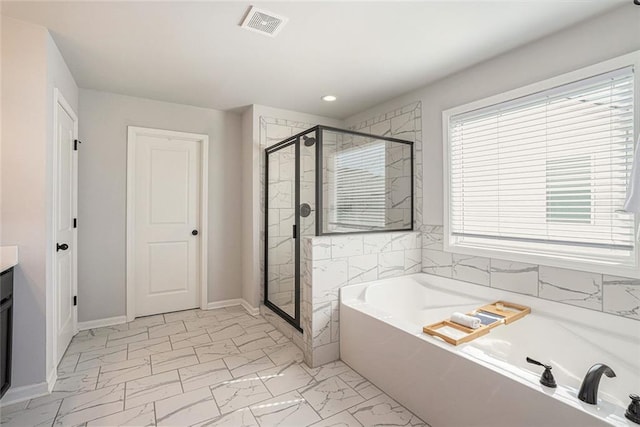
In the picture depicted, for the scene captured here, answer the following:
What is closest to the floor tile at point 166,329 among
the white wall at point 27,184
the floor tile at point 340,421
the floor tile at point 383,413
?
the white wall at point 27,184

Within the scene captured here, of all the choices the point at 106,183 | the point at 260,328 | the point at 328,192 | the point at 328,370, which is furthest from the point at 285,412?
the point at 106,183

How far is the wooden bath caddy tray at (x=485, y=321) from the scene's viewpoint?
177 centimetres

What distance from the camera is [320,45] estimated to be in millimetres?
2297

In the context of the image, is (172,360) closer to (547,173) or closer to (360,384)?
(360,384)

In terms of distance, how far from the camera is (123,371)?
233 centimetres

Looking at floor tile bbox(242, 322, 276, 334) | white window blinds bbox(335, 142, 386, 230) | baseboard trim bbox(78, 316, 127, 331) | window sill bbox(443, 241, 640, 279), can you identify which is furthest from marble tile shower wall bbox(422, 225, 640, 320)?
baseboard trim bbox(78, 316, 127, 331)

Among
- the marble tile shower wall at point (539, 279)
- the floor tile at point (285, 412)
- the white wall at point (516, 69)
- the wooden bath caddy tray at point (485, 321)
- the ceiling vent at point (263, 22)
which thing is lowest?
the floor tile at point (285, 412)

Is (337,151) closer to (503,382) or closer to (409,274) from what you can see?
(409,274)

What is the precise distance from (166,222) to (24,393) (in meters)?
1.94

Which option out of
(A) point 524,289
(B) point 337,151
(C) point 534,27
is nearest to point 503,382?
(A) point 524,289

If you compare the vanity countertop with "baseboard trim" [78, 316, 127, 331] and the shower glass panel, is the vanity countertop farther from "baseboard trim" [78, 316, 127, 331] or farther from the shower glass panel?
the shower glass panel

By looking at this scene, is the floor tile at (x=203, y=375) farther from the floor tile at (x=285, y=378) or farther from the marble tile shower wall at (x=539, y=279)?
the marble tile shower wall at (x=539, y=279)

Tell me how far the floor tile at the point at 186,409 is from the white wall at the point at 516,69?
7.88 ft

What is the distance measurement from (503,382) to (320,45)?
2.40m
